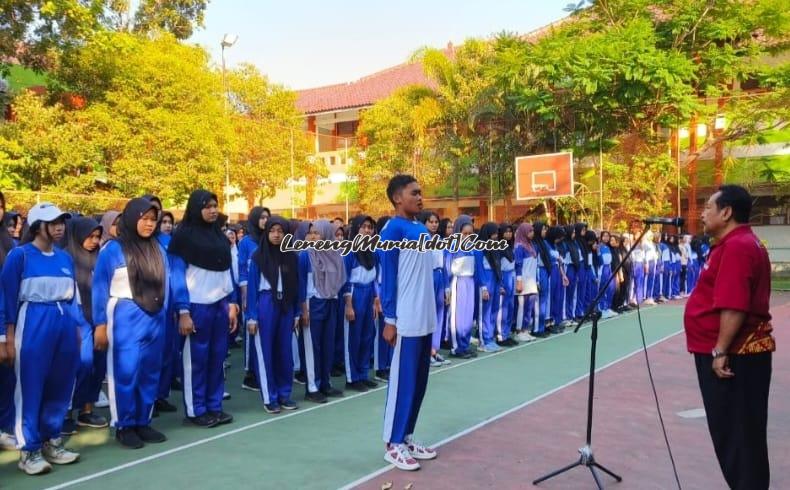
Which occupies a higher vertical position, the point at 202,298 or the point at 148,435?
the point at 202,298

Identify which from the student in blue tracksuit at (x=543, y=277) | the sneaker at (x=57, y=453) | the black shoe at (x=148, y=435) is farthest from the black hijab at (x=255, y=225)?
the student in blue tracksuit at (x=543, y=277)

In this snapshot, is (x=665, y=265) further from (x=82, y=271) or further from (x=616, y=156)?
(x=82, y=271)

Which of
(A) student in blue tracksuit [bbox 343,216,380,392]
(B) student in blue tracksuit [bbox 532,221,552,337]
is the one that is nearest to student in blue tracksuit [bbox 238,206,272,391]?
(A) student in blue tracksuit [bbox 343,216,380,392]

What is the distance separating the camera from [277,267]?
18.2 ft

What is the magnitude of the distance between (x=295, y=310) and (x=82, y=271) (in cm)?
175

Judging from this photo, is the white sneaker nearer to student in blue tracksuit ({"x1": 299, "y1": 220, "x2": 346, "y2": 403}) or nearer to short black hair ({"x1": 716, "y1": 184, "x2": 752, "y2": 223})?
student in blue tracksuit ({"x1": 299, "y1": 220, "x2": 346, "y2": 403})

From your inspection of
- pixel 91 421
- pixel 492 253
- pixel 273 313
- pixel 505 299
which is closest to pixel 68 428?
pixel 91 421

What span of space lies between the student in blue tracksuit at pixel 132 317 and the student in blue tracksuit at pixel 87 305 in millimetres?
657

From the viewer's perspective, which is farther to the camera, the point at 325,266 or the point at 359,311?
the point at 359,311

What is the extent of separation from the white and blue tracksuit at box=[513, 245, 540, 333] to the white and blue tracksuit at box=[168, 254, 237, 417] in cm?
534

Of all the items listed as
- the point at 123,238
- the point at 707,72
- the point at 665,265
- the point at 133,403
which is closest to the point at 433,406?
the point at 133,403

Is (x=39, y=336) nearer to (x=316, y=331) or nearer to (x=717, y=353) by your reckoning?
(x=316, y=331)

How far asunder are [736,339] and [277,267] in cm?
360

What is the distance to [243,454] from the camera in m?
4.39
